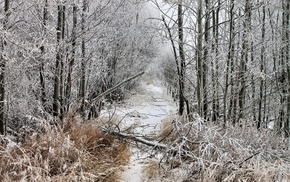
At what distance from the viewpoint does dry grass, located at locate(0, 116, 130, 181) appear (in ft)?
12.7

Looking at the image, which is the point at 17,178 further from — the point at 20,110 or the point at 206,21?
the point at 206,21

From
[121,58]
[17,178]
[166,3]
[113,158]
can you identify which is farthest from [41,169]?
[121,58]

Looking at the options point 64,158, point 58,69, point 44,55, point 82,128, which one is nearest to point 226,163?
point 64,158

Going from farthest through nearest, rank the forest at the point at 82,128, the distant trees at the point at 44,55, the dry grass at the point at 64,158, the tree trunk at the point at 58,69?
the tree trunk at the point at 58,69, the distant trees at the point at 44,55, the forest at the point at 82,128, the dry grass at the point at 64,158

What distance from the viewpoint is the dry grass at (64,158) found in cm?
388

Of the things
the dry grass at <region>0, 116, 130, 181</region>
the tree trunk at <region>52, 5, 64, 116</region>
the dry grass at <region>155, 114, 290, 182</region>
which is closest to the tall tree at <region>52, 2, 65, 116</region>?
the tree trunk at <region>52, 5, 64, 116</region>

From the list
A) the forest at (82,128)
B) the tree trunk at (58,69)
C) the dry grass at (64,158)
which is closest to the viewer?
the dry grass at (64,158)

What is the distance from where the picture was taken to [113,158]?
211 inches

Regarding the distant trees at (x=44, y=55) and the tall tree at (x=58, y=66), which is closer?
the distant trees at (x=44, y=55)

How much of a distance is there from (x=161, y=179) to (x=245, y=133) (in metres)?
2.15

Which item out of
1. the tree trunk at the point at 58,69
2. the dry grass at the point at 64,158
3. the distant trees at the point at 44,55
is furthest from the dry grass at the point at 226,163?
the tree trunk at the point at 58,69

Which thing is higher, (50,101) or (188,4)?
(188,4)

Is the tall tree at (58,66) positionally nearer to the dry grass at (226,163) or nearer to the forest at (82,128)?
the forest at (82,128)

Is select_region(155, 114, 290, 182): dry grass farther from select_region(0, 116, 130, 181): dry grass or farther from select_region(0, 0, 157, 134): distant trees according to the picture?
select_region(0, 0, 157, 134): distant trees
